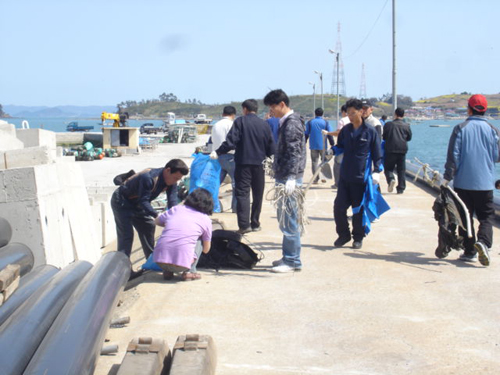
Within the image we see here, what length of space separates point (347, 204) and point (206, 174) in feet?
11.1

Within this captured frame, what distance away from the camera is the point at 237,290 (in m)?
6.43

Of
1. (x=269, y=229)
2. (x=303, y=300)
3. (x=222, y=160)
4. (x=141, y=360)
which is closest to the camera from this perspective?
(x=141, y=360)

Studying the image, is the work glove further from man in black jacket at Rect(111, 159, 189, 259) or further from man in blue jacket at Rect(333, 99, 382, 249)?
man in blue jacket at Rect(333, 99, 382, 249)

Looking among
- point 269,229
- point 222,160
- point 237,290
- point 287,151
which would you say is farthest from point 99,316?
point 222,160

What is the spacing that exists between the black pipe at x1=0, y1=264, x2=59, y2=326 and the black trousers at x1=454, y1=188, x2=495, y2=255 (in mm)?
4570

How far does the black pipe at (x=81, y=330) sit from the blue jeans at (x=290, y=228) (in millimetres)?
1990

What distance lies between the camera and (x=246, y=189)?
29.9 feet

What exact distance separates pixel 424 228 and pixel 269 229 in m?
2.35

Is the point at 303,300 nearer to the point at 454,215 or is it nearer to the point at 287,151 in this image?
the point at 287,151

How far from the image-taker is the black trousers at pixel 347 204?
810cm

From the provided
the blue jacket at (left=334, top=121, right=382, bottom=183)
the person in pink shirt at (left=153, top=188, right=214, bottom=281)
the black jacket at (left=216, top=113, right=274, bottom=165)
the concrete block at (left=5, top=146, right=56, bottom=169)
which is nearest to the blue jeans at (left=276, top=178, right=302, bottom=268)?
the person in pink shirt at (left=153, top=188, right=214, bottom=281)

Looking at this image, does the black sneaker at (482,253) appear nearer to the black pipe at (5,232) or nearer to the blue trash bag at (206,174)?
the blue trash bag at (206,174)

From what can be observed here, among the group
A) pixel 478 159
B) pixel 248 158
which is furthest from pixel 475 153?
pixel 248 158

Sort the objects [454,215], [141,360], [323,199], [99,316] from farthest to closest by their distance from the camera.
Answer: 1. [323,199]
2. [454,215]
3. [99,316]
4. [141,360]
